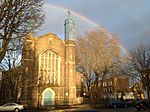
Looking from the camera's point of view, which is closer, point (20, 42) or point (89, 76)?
point (20, 42)

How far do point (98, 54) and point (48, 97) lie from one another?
1331 centimetres

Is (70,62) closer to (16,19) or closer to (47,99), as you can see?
(47,99)

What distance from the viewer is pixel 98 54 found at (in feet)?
141

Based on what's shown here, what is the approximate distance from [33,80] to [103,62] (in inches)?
545

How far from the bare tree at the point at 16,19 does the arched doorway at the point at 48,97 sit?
28.8 m

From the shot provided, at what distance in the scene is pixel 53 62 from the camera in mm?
46625

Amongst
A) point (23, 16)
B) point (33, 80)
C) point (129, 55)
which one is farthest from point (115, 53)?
point (23, 16)

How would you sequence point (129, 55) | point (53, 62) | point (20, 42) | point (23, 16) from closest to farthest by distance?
point (23, 16), point (20, 42), point (129, 55), point (53, 62)

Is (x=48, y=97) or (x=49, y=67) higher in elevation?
(x=49, y=67)

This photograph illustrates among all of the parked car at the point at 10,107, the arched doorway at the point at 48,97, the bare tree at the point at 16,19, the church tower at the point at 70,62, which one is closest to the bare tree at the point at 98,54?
the church tower at the point at 70,62

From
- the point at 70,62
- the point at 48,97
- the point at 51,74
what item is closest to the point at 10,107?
the point at 48,97

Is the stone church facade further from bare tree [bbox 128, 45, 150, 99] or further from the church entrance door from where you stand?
bare tree [bbox 128, 45, 150, 99]

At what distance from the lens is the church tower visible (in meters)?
44.4

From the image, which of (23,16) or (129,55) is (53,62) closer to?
(129,55)
